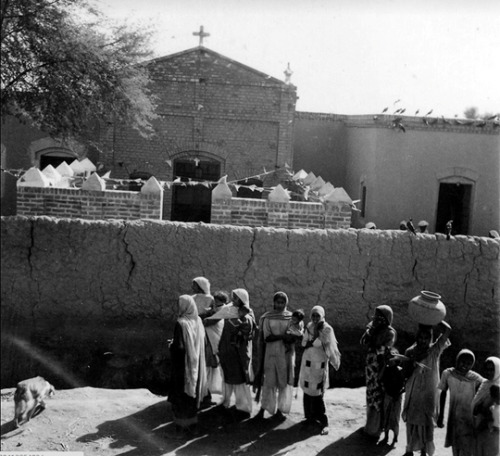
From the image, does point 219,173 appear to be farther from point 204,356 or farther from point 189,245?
point 204,356

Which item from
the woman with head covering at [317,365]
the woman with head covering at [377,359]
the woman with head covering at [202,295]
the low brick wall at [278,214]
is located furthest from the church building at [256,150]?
the woman with head covering at [377,359]

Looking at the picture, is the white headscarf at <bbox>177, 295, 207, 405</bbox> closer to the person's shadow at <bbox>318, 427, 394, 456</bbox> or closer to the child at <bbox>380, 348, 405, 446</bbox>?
the person's shadow at <bbox>318, 427, 394, 456</bbox>

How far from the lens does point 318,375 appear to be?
6074 millimetres

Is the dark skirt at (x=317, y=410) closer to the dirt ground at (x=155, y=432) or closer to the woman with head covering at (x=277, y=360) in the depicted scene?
the dirt ground at (x=155, y=432)

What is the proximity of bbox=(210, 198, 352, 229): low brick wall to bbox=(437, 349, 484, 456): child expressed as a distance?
3617mm

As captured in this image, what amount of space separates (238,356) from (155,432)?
1.10 meters

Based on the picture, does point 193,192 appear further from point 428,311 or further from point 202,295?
point 428,311

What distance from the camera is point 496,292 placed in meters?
8.24

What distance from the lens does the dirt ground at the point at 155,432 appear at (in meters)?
5.48

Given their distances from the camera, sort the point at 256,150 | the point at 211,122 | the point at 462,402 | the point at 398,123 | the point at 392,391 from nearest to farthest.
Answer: the point at 462,402 < the point at 392,391 < the point at 398,123 < the point at 211,122 < the point at 256,150

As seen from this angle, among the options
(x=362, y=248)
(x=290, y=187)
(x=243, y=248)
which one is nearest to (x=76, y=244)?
(x=243, y=248)

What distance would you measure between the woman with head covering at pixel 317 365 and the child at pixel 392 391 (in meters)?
0.56

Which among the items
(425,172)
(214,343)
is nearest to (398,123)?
(425,172)

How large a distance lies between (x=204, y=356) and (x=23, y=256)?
2.88 meters
